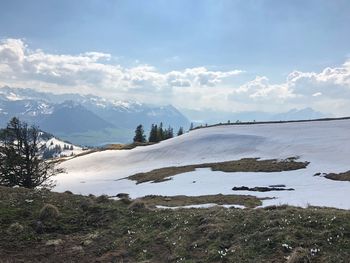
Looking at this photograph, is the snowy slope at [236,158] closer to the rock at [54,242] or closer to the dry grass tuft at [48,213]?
the dry grass tuft at [48,213]

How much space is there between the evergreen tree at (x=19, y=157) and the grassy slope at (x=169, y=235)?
916 inches

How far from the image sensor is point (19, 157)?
1646 inches

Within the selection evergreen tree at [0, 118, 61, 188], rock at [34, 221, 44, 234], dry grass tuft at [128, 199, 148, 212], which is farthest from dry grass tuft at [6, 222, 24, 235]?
evergreen tree at [0, 118, 61, 188]

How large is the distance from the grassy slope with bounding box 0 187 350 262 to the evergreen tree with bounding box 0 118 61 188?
23254 millimetres

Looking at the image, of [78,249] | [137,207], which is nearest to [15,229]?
[78,249]

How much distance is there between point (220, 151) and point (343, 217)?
203 feet

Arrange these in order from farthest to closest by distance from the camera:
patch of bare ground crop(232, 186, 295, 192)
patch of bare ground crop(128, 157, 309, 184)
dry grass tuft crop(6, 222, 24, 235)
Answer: patch of bare ground crop(128, 157, 309, 184) < patch of bare ground crop(232, 186, 295, 192) < dry grass tuft crop(6, 222, 24, 235)

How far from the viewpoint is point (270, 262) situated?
39.1 ft

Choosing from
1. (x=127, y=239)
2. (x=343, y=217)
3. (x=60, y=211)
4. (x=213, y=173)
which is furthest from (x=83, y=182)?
(x=343, y=217)

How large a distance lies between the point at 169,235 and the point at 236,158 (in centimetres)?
5269

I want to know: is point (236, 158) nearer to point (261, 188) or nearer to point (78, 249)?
point (261, 188)

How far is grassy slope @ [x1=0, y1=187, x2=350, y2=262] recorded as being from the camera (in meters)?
12.9

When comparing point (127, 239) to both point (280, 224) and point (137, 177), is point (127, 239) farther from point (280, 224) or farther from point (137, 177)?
point (137, 177)

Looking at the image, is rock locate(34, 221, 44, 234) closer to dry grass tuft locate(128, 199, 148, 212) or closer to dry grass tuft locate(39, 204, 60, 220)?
dry grass tuft locate(39, 204, 60, 220)
